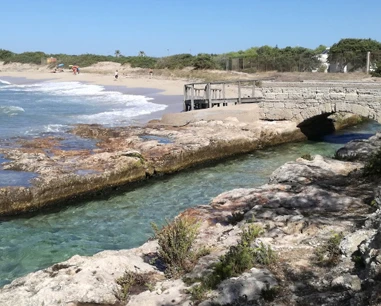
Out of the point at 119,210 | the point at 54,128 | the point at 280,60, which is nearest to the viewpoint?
the point at 119,210

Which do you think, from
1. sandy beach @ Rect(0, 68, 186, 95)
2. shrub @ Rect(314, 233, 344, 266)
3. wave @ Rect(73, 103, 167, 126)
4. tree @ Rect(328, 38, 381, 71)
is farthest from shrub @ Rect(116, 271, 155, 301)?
tree @ Rect(328, 38, 381, 71)

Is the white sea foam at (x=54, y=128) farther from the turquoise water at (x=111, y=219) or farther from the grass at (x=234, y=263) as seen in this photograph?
the grass at (x=234, y=263)

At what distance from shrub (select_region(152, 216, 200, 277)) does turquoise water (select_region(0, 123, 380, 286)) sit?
2845 millimetres

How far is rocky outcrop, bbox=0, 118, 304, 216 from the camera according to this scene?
1222 centimetres

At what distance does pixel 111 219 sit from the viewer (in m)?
11.0

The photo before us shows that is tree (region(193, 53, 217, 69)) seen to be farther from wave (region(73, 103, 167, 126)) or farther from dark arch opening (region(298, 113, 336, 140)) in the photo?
dark arch opening (region(298, 113, 336, 140))

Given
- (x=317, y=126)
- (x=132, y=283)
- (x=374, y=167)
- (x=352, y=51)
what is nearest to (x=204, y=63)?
(x=352, y=51)

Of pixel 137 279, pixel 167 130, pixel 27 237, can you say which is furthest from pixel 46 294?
pixel 167 130

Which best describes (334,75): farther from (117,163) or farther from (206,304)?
(206,304)

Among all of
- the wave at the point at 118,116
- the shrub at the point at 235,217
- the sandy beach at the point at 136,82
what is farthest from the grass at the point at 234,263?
the sandy beach at the point at 136,82

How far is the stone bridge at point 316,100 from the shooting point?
18.5 meters

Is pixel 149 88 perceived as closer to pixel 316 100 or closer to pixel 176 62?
pixel 176 62

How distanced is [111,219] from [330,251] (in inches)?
238

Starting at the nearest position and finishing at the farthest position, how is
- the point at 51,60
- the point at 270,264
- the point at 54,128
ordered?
the point at 270,264
the point at 54,128
the point at 51,60
